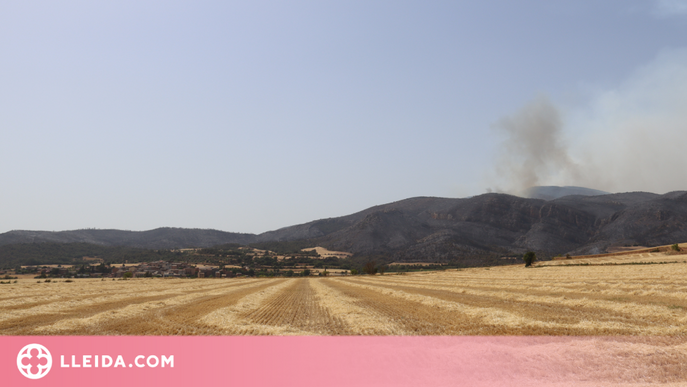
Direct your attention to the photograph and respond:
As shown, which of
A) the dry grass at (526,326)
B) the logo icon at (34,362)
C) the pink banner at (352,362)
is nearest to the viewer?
the pink banner at (352,362)

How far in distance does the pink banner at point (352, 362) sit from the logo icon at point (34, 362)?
0.03m

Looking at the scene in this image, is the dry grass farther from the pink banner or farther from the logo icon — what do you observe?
the logo icon

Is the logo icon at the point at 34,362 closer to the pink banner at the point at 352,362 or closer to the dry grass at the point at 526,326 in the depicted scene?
the pink banner at the point at 352,362

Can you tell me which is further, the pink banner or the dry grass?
the dry grass

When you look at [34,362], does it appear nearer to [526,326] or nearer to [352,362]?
[352,362]

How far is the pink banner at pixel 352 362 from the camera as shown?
12789mm

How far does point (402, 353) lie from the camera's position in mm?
15625

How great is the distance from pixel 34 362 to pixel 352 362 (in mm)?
12487

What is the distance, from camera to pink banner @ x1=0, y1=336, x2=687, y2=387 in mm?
12789

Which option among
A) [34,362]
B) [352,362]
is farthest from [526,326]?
[34,362]

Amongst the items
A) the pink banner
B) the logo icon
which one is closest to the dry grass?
the pink banner

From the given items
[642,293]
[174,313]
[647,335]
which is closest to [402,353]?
[647,335]

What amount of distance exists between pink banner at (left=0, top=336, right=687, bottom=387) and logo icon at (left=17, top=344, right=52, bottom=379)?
3 cm

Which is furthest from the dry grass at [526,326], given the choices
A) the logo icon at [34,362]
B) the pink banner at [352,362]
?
the logo icon at [34,362]
